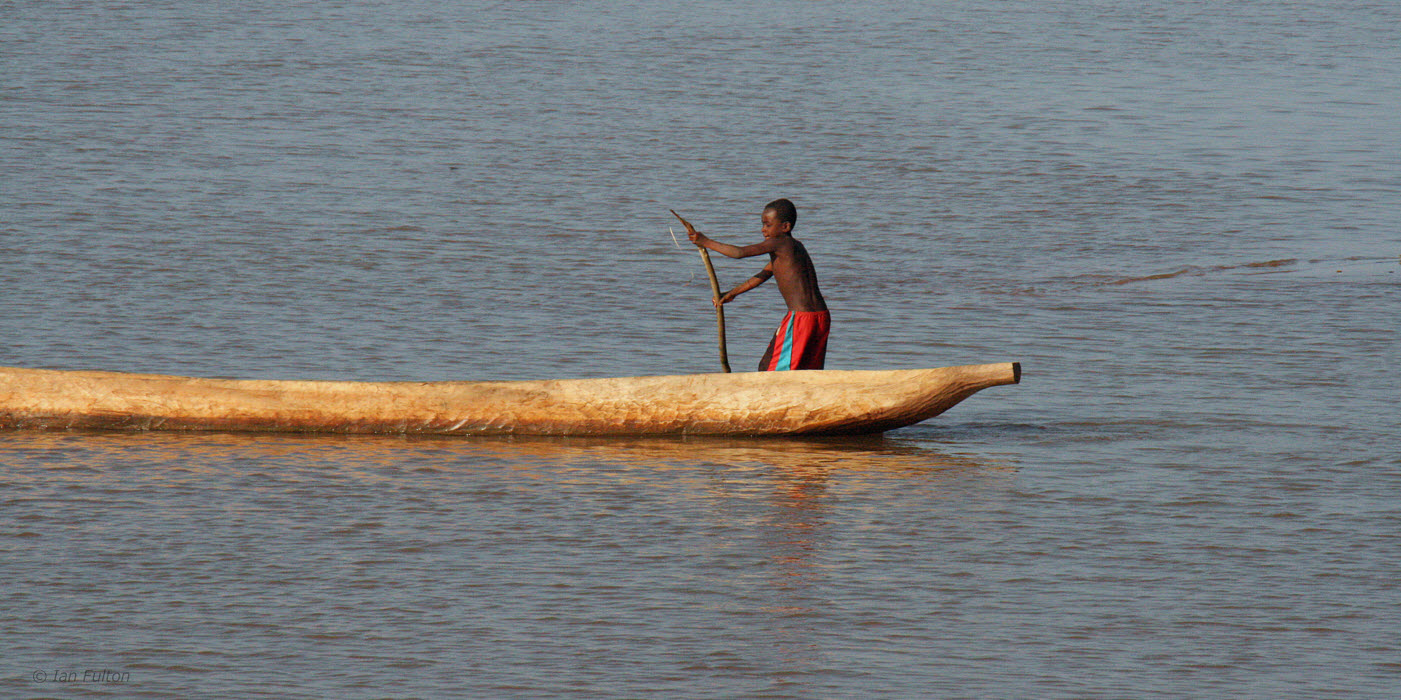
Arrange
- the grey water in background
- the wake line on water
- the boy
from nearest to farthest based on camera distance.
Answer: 1. the grey water in background
2. the boy
3. the wake line on water

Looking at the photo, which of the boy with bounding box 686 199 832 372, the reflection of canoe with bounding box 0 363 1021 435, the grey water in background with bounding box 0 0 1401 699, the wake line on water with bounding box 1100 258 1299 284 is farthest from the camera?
the wake line on water with bounding box 1100 258 1299 284

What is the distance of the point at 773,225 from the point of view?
847 centimetres

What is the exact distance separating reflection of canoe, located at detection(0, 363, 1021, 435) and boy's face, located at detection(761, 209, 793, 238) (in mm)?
731

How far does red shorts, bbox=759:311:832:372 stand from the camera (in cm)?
848

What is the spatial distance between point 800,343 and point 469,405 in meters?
1.47

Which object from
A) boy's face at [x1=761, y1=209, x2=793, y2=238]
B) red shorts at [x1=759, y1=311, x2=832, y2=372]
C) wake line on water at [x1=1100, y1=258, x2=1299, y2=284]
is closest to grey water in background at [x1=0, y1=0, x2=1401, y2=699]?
wake line on water at [x1=1100, y1=258, x2=1299, y2=284]

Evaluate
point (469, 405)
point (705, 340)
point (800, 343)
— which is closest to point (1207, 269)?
point (705, 340)

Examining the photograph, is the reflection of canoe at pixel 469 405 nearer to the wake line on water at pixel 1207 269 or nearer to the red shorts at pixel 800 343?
the red shorts at pixel 800 343

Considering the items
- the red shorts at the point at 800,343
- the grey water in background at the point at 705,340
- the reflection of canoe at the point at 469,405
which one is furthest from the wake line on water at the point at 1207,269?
the reflection of canoe at the point at 469,405

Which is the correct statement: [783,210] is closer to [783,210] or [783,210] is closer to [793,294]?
[783,210]

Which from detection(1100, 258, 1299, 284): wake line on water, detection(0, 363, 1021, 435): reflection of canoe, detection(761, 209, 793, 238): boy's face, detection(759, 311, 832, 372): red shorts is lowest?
detection(1100, 258, 1299, 284): wake line on water

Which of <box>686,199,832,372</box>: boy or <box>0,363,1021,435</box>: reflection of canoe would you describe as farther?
<box>686,199,832,372</box>: boy

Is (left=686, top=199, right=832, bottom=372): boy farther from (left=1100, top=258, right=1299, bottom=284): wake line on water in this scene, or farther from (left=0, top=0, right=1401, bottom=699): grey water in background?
(left=1100, top=258, right=1299, bottom=284): wake line on water

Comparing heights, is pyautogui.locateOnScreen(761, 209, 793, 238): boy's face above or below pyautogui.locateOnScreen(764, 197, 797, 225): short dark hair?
below
